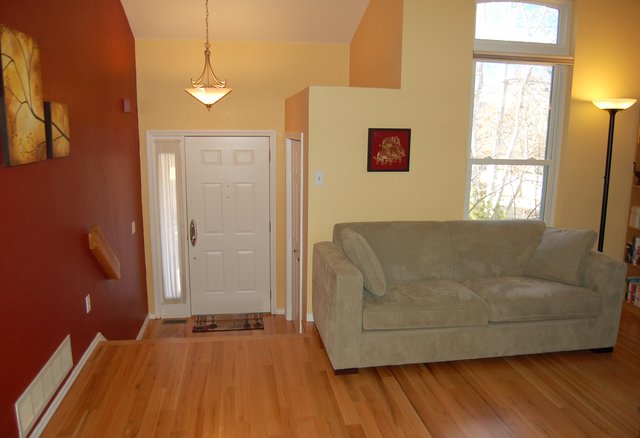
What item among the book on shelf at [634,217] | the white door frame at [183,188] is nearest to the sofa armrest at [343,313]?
the white door frame at [183,188]

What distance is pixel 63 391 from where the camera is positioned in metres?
2.82

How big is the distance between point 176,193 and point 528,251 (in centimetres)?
357

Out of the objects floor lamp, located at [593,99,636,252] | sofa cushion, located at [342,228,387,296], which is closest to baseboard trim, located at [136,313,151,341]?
sofa cushion, located at [342,228,387,296]

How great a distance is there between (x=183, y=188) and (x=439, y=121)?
279 centimetres

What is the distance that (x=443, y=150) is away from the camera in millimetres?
4301

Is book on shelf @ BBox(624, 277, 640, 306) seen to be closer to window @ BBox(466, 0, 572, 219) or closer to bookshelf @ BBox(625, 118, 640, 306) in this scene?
bookshelf @ BBox(625, 118, 640, 306)

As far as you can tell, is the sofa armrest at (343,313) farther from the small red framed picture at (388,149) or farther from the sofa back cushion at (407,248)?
the small red framed picture at (388,149)

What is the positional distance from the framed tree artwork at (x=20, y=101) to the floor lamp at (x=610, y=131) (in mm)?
4361

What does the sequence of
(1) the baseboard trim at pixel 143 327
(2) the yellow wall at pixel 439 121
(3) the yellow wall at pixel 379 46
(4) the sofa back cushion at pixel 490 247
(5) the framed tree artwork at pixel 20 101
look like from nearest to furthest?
1. (5) the framed tree artwork at pixel 20 101
2. (4) the sofa back cushion at pixel 490 247
3. (2) the yellow wall at pixel 439 121
4. (3) the yellow wall at pixel 379 46
5. (1) the baseboard trim at pixel 143 327

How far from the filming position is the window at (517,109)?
456 cm

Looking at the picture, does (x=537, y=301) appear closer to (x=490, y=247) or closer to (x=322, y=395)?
(x=490, y=247)

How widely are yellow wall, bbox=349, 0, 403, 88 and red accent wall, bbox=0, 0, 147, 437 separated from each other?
2263 mm

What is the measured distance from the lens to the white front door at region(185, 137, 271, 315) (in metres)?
5.39

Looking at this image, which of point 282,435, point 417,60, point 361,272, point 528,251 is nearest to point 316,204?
point 361,272
